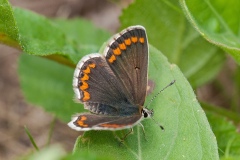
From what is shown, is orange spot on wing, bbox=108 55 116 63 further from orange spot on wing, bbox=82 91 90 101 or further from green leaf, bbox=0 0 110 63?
green leaf, bbox=0 0 110 63

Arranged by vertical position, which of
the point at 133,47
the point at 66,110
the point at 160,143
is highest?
the point at 133,47

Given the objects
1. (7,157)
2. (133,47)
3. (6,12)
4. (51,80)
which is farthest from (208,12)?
(7,157)

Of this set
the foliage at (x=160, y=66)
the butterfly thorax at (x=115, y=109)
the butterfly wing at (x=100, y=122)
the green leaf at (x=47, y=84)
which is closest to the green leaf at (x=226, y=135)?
the foliage at (x=160, y=66)

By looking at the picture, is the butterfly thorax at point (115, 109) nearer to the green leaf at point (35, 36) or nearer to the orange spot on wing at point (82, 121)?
the orange spot on wing at point (82, 121)

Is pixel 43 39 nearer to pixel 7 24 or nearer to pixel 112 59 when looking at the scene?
pixel 7 24

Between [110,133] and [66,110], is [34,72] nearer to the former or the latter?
[66,110]

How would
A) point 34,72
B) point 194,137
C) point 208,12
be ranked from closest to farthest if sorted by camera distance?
1. point 194,137
2. point 208,12
3. point 34,72
